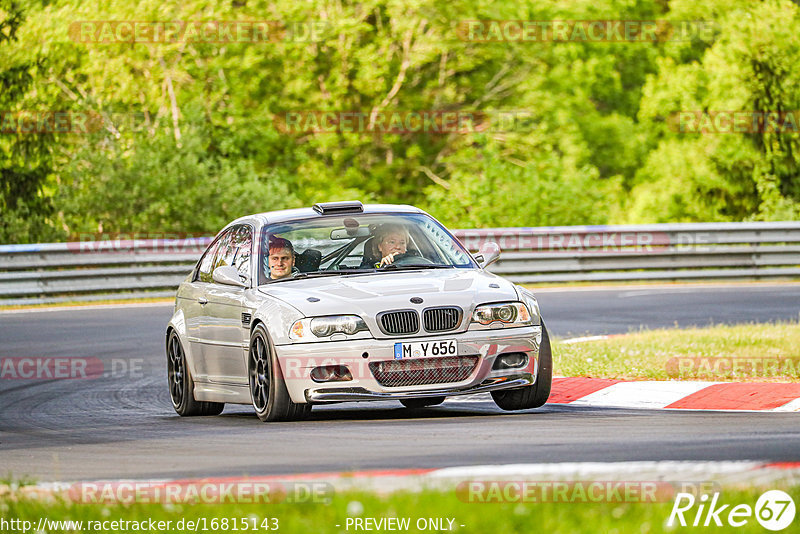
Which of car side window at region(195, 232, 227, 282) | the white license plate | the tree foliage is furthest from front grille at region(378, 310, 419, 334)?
the tree foliage

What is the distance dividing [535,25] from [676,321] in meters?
30.2

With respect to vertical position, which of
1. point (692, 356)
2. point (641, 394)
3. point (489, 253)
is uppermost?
point (489, 253)

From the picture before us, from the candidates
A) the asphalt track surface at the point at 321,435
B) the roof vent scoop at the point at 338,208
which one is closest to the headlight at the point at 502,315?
the asphalt track surface at the point at 321,435

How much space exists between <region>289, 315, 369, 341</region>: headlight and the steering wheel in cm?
131

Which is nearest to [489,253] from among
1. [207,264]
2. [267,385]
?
[267,385]

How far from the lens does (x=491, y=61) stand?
45.8 m

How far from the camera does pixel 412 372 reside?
9633mm

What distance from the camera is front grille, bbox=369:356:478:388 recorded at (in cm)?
962

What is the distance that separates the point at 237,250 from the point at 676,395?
3.57 m

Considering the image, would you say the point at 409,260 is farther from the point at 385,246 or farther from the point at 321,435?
the point at 321,435

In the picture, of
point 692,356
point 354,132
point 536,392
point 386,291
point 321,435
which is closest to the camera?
point 321,435

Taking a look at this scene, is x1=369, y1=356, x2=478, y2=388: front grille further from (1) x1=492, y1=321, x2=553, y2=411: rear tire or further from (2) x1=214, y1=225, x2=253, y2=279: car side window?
(2) x1=214, y1=225, x2=253, y2=279: car side window

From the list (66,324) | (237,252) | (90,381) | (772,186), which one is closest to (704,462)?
(237,252)

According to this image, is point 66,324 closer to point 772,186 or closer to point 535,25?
point 772,186
